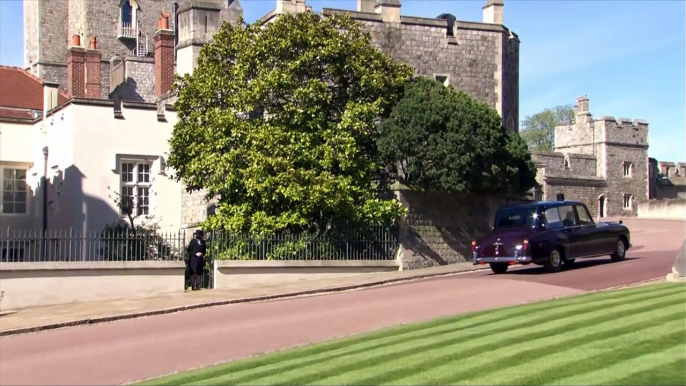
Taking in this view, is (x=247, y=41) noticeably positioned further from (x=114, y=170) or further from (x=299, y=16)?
(x=114, y=170)

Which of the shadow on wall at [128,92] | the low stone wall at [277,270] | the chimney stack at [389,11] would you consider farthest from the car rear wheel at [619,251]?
the shadow on wall at [128,92]

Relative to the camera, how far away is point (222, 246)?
804 inches

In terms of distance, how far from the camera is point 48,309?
55.1 ft

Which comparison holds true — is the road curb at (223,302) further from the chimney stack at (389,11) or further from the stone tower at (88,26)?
the stone tower at (88,26)

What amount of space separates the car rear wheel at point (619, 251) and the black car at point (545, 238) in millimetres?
158

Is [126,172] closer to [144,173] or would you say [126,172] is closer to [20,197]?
[144,173]

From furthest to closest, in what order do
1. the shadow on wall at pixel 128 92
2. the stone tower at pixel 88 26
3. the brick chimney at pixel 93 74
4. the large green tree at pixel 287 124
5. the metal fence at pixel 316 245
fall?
the stone tower at pixel 88 26
the shadow on wall at pixel 128 92
the brick chimney at pixel 93 74
the large green tree at pixel 287 124
the metal fence at pixel 316 245

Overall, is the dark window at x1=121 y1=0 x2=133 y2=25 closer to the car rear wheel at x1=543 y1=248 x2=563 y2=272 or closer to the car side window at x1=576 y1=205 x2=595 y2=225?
the car side window at x1=576 y1=205 x2=595 y2=225

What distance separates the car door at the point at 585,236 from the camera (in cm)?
1908

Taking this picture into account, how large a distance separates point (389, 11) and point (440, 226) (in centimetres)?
957

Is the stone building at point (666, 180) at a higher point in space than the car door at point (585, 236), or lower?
higher

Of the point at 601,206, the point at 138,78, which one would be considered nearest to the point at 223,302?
the point at 138,78

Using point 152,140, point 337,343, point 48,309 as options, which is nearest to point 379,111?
point 152,140

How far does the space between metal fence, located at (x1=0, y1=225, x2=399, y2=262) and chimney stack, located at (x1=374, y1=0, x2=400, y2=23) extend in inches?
392
